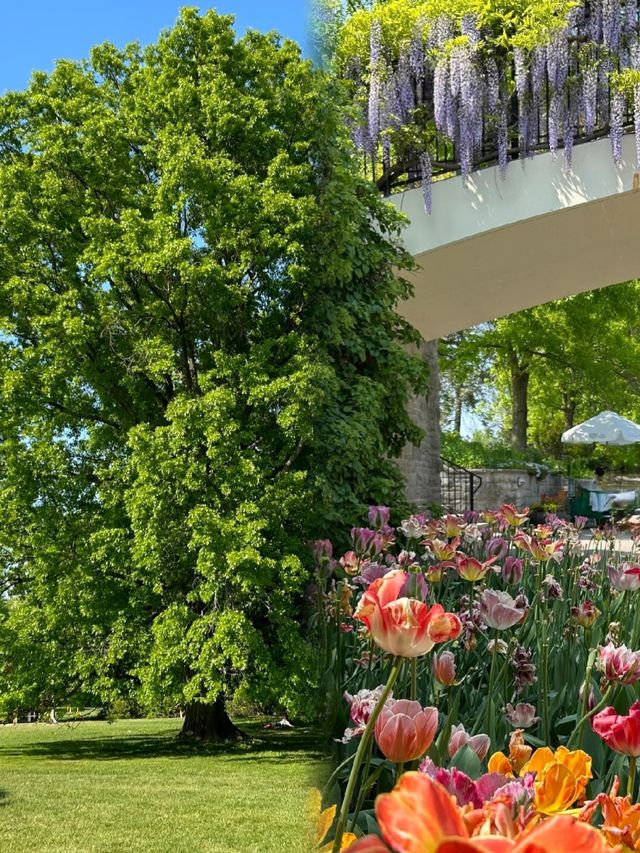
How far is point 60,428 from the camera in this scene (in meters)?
3.86

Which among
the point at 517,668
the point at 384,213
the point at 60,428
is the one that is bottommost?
the point at 517,668

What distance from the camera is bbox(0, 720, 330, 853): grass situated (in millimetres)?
2355

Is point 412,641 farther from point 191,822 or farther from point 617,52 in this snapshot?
point 617,52

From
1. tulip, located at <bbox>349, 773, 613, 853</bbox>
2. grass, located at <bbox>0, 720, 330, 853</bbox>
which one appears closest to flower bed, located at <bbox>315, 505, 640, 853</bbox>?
tulip, located at <bbox>349, 773, 613, 853</bbox>

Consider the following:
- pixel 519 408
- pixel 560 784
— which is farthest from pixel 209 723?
pixel 519 408

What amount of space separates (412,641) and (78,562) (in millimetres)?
3269

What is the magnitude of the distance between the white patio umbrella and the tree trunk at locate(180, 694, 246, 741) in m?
7.30

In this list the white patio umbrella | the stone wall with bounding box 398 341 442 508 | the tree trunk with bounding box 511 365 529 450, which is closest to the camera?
the stone wall with bounding box 398 341 442 508

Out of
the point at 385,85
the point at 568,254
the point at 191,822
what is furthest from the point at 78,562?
the point at 568,254

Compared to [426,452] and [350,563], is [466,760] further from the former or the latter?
[426,452]

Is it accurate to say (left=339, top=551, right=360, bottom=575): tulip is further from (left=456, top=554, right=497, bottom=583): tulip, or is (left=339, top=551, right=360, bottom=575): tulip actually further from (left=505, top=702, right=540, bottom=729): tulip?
(left=505, top=702, right=540, bottom=729): tulip

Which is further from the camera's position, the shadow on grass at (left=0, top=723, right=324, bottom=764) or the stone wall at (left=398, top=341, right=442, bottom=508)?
the stone wall at (left=398, top=341, right=442, bottom=508)

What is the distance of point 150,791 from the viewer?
2.73m

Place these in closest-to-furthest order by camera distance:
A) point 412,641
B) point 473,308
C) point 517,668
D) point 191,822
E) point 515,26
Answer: point 412,641
point 517,668
point 191,822
point 515,26
point 473,308
